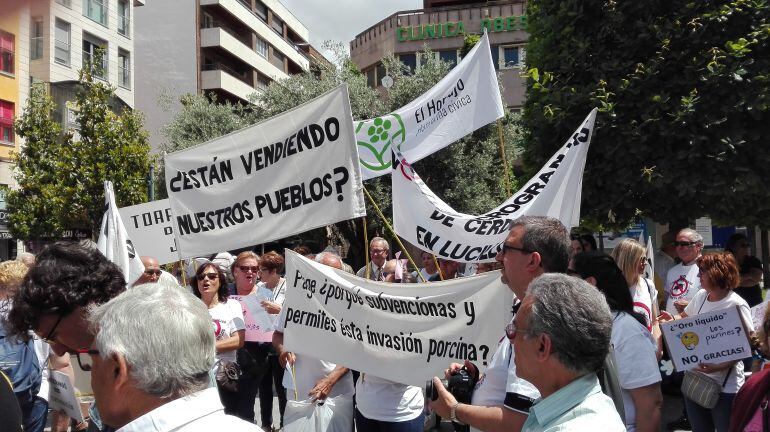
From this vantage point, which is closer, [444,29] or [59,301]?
[59,301]

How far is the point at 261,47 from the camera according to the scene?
166 feet

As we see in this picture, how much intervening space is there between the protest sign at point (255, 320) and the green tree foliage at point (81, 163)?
661 inches

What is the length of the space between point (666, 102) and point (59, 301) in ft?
29.8

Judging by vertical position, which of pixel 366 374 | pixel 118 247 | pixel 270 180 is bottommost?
pixel 366 374

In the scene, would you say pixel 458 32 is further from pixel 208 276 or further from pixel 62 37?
pixel 62 37

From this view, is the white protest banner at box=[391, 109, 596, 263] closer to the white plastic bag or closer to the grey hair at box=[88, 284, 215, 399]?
the white plastic bag

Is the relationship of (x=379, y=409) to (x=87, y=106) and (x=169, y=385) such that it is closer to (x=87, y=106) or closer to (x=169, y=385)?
(x=169, y=385)

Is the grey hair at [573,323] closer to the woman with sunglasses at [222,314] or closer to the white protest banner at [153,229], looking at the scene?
the woman with sunglasses at [222,314]

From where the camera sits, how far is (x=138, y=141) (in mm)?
23078

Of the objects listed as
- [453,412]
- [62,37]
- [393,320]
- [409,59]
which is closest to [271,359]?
[393,320]

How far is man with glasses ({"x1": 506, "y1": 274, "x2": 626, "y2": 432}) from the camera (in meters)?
2.07

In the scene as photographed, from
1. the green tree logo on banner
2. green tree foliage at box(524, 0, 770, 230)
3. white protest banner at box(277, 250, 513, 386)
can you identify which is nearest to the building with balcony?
green tree foliage at box(524, 0, 770, 230)

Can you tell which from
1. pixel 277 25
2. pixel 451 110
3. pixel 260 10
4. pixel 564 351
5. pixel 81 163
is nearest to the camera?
pixel 564 351

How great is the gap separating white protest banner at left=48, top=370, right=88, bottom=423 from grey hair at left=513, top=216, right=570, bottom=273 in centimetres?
216
